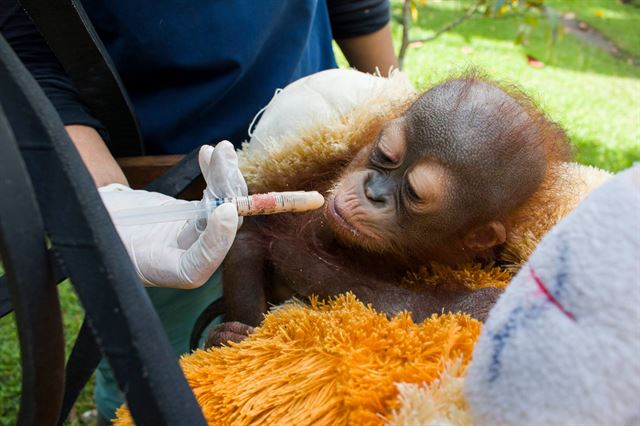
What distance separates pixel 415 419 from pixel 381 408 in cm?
5

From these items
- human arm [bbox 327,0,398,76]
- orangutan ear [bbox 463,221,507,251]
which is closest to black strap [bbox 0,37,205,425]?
orangutan ear [bbox 463,221,507,251]

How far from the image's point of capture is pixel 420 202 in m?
1.00

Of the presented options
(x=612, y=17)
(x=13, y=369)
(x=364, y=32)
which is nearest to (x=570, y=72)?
(x=612, y=17)

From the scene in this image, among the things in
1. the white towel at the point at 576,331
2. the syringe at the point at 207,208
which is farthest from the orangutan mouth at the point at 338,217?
the white towel at the point at 576,331

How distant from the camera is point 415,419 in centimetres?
56

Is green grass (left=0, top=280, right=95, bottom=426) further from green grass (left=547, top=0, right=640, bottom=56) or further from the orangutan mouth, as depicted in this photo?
green grass (left=547, top=0, right=640, bottom=56)

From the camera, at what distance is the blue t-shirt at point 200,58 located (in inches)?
46.1

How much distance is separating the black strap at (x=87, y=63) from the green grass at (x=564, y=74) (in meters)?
1.09

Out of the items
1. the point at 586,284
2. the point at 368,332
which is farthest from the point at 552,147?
the point at 586,284

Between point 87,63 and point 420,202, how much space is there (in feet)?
1.85

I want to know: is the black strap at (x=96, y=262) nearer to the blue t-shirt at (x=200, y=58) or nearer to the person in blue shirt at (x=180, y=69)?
the person in blue shirt at (x=180, y=69)

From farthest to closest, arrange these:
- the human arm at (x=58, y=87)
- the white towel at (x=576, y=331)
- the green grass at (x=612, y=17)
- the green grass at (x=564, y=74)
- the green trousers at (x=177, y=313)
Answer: the green grass at (x=612, y=17) → the green grass at (x=564, y=74) → the green trousers at (x=177, y=313) → the human arm at (x=58, y=87) → the white towel at (x=576, y=331)

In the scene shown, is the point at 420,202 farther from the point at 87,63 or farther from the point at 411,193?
the point at 87,63

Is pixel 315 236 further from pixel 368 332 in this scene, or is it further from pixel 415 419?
pixel 415 419
